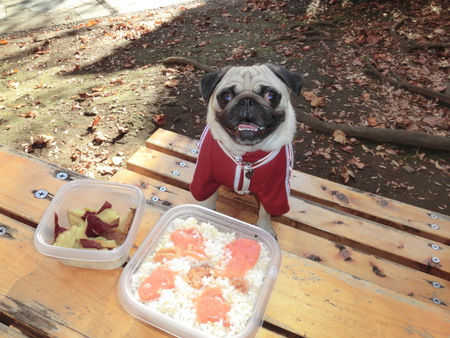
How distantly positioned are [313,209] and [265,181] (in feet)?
2.25

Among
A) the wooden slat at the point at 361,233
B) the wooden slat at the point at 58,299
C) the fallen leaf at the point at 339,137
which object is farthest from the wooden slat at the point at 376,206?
the wooden slat at the point at 58,299

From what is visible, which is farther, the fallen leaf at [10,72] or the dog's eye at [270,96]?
the fallen leaf at [10,72]

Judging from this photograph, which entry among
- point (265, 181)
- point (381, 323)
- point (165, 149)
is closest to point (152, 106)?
point (165, 149)

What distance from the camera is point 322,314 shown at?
1.60 m

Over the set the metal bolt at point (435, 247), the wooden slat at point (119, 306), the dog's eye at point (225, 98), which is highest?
the dog's eye at point (225, 98)

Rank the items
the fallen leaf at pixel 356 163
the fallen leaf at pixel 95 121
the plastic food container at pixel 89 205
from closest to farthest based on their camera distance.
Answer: the plastic food container at pixel 89 205 → the fallen leaf at pixel 356 163 → the fallen leaf at pixel 95 121

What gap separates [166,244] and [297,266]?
2.53 ft

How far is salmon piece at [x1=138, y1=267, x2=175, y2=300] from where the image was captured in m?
1.54

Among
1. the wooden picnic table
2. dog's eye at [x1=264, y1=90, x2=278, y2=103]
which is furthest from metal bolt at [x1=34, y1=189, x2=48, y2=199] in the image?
dog's eye at [x1=264, y1=90, x2=278, y2=103]

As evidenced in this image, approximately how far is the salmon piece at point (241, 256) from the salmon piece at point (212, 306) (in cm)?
12

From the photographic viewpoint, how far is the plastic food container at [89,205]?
1.57 meters

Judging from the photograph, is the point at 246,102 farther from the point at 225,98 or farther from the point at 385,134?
the point at 385,134

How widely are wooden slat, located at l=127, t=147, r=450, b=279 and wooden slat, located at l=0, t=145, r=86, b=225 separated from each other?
0.85 m

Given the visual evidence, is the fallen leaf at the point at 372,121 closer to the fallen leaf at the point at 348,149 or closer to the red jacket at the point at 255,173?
the fallen leaf at the point at 348,149
